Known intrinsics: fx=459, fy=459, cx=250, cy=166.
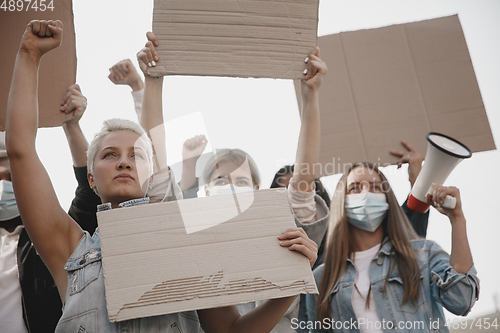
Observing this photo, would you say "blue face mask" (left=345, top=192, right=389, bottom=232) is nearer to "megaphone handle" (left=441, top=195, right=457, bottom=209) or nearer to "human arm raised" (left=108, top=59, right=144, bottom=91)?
"megaphone handle" (left=441, top=195, right=457, bottom=209)

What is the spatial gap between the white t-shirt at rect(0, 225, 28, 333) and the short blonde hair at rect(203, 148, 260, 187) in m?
0.97

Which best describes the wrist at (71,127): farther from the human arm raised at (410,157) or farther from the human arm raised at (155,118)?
the human arm raised at (410,157)

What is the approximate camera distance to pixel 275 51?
6.41 ft

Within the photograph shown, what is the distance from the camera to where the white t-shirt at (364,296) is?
7.83 ft

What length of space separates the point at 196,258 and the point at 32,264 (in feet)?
3.76

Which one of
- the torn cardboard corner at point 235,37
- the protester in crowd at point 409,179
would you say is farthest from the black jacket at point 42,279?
the protester in crowd at point 409,179

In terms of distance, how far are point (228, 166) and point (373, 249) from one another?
3.34ft

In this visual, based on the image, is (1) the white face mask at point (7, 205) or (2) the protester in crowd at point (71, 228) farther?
(1) the white face mask at point (7, 205)

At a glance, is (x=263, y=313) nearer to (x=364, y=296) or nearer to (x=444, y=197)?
(x=364, y=296)

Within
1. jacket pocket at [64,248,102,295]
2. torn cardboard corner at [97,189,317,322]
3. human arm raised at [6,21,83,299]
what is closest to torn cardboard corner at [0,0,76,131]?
human arm raised at [6,21,83,299]

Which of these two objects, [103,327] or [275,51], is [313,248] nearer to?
[103,327]

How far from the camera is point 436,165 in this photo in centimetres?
263

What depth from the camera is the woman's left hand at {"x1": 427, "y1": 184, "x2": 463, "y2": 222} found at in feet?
8.29

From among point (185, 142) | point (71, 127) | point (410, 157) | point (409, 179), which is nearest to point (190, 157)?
point (185, 142)
